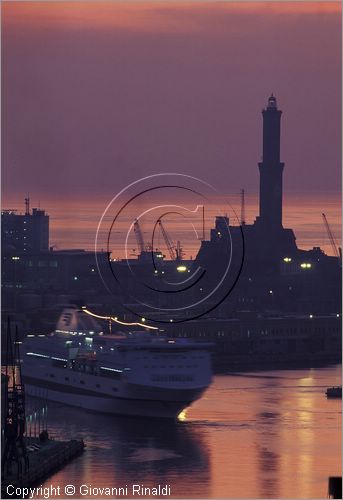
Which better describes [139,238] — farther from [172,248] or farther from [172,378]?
[172,378]

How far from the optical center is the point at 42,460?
1453 centimetres

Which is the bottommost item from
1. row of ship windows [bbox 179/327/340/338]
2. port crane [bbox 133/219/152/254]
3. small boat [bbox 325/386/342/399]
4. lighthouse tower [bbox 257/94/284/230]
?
small boat [bbox 325/386/342/399]

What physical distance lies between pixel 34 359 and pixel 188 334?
7.48 meters

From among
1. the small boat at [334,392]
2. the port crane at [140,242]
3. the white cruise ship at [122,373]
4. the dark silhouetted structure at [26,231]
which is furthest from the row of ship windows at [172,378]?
the dark silhouetted structure at [26,231]

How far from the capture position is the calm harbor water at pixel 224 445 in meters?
14.3

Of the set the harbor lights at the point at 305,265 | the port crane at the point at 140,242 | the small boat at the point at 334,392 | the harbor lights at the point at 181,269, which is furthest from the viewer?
the harbor lights at the point at 305,265

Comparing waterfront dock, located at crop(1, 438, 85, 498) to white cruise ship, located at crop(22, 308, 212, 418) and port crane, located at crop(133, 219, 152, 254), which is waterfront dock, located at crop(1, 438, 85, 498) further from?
port crane, located at crop(133, 219, 152, 254)

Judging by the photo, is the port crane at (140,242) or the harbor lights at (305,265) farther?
the harbor lights at (305,265)

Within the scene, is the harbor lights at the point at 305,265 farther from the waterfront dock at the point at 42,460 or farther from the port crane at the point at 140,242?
the waterfront dock at the point at 42,460

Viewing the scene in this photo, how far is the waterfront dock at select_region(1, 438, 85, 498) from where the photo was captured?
13309 mm

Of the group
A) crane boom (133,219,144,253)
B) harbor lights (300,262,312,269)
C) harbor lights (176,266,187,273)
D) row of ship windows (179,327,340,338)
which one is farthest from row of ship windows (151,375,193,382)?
harbor lights (300,262,312,269)

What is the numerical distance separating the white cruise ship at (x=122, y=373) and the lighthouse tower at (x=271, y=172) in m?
18.0

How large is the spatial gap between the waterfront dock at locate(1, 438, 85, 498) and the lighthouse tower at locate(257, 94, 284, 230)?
25014 millimetres

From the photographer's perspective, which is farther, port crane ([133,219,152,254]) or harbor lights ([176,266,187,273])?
harbor lights ([176,266,187,273])
